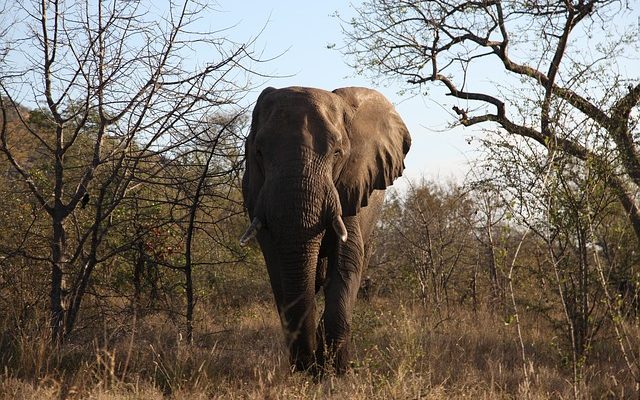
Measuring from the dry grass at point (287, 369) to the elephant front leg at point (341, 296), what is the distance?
0.21 meters

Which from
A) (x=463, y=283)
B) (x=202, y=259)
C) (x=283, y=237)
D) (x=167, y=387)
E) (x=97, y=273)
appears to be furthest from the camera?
(x=463, y=283)

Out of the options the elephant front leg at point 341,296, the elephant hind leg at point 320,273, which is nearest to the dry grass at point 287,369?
the elephant front leg at point 341,296

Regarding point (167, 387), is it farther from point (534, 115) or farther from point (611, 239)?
point (611, 239)

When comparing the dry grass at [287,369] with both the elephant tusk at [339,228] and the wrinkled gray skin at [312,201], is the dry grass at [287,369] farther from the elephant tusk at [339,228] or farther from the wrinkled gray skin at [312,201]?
the elephant tusk at [339,228]

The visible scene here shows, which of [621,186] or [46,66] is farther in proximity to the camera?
[621,186]

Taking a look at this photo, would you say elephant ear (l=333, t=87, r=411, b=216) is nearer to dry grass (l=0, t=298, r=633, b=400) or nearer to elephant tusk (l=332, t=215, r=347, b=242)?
elephant tusk (l=332, t=215, r=347, b=242)

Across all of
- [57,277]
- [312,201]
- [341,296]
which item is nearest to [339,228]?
[312,201]

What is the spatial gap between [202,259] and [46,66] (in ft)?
17.7

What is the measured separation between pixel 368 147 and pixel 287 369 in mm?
2665

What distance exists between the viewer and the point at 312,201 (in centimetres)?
688

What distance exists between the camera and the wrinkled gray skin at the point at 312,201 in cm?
686

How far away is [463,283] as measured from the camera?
1684 centimetres

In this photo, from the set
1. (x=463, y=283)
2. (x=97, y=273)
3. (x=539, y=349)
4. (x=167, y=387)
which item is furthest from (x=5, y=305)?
(x=463, y=283)

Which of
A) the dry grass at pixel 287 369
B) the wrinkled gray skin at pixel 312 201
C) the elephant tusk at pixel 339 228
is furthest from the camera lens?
the elephant tusk at pixel 339 228
